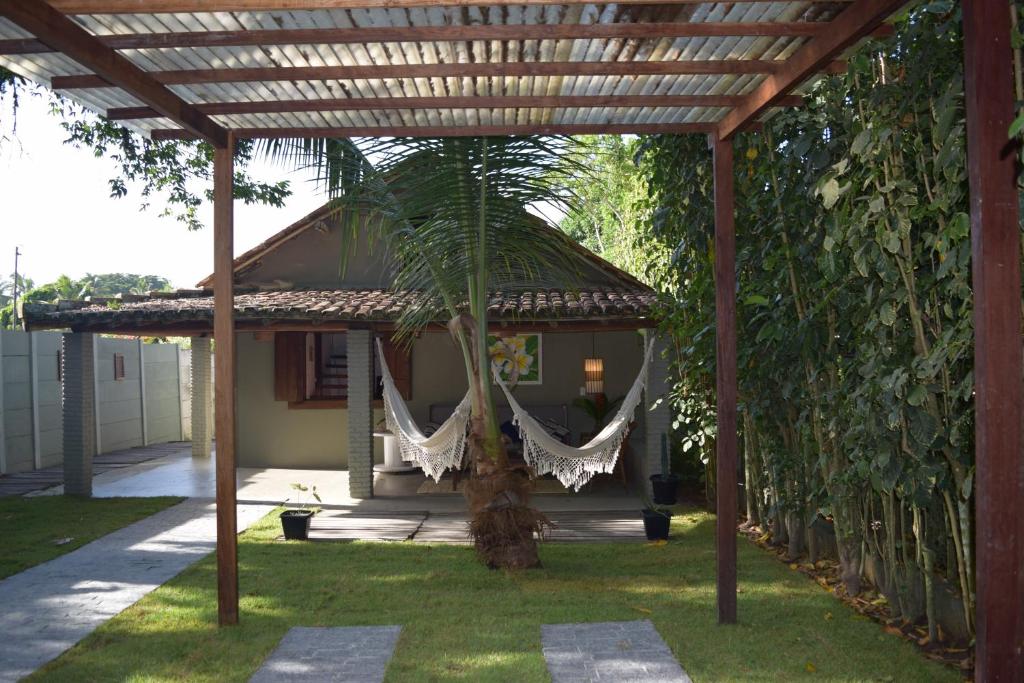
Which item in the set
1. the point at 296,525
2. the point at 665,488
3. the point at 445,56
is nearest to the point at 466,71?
the point at 445,56

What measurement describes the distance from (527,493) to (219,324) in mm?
2185

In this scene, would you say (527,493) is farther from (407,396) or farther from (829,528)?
(407,396)

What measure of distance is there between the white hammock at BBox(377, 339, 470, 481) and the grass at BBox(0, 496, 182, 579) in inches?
91.4

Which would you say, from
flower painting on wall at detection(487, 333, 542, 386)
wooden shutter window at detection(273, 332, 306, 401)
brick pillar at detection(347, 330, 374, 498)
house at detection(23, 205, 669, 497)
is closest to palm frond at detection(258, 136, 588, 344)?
brick pillar at detection(347, 330, 374, 498)

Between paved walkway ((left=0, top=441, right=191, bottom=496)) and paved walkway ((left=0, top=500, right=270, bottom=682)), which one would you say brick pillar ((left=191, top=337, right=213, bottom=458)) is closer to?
paved walkway ((left=0, top=441, right=191, bottom=496))

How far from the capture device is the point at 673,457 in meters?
9.30

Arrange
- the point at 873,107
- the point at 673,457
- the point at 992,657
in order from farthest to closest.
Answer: the point at 673,457, the point at 873,107, the point at 992,657

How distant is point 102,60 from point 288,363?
24.4 feet

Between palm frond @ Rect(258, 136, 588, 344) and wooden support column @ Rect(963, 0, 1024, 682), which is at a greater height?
palm frond @ Rect(258, 136, 588, 344)

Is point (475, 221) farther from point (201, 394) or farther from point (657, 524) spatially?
point (201, 394)

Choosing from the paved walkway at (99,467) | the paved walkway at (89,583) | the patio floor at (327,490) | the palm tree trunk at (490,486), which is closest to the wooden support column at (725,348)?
the palm tree trunk at (490,486)

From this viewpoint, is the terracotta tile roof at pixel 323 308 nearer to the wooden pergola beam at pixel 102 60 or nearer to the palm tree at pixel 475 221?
the palm tree at pixel 475 221

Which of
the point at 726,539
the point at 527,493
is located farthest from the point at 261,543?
the point at 726,539

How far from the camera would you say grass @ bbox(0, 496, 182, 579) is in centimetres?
596
